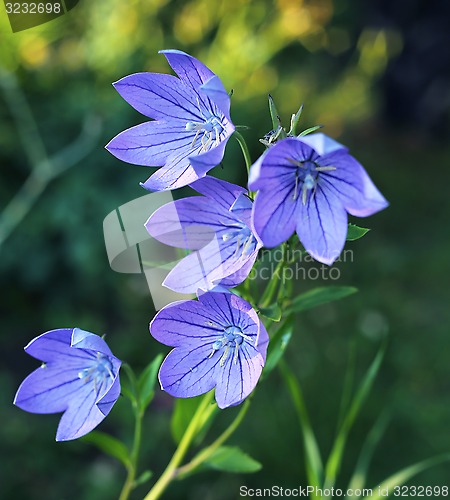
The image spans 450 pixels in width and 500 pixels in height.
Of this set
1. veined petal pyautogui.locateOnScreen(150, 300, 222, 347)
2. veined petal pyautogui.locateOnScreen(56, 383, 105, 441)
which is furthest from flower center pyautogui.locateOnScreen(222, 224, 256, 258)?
veined petal pyautogui.locateOnScreen(56, 383, 105, 441)

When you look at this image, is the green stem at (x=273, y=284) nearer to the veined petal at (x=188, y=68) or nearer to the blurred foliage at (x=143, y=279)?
A: the veined petal at (x=188, y=68)

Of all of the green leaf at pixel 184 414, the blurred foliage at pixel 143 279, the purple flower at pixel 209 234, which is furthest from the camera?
the blurred foliage at pixel 143 279

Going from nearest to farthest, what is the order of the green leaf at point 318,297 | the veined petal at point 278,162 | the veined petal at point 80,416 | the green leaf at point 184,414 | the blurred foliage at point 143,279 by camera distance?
the veined petal at point 278,162, the veined petal at point 80,416, the green leaf at point 318,297, the green leaf at point 184,414, the blurred foliage at point 143,279

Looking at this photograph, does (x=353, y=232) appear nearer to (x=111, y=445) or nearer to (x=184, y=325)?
(x=184, y=325)

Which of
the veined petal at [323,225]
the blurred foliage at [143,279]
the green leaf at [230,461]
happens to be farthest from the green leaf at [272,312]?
the blurred foliage at [143,279]

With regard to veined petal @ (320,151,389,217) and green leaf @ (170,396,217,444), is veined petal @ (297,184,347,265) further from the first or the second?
green leaf @ (170,396,217,444)

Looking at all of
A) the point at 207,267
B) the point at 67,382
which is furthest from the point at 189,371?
the point at 67,382
